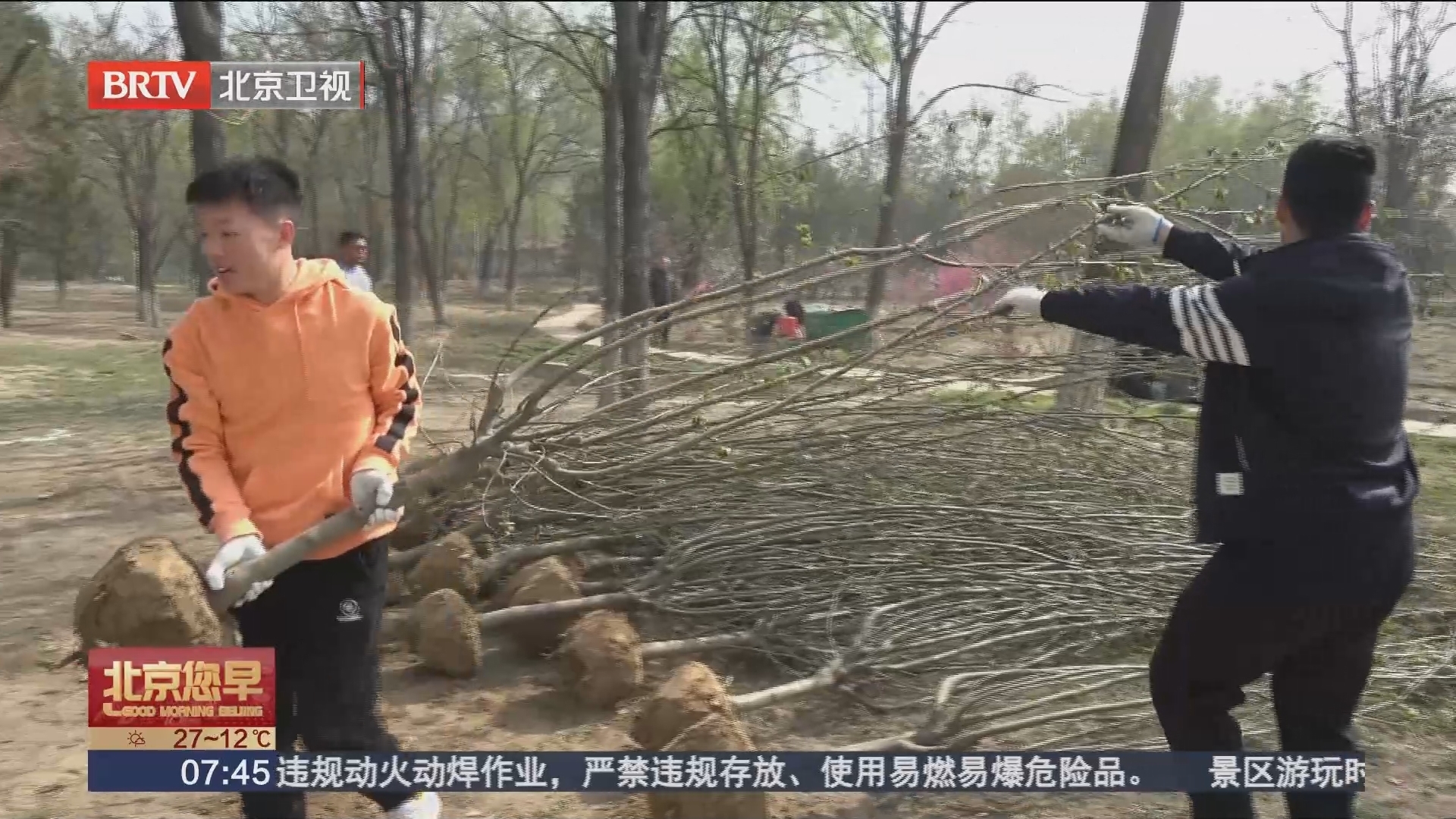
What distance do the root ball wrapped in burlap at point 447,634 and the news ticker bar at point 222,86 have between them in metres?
3.52

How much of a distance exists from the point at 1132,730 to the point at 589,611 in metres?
1.79

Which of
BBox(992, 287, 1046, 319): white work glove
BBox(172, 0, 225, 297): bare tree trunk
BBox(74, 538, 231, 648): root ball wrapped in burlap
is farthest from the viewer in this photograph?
BBox(172, 0, 225, 297): bare tree trunk

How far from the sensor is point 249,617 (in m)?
2.09

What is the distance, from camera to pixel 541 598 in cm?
355

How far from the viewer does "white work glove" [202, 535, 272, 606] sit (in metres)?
1.89

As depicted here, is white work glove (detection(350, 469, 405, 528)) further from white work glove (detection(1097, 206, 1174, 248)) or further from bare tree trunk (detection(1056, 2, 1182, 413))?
bare tree trunk (detection(1056, 2, 1182, 413))

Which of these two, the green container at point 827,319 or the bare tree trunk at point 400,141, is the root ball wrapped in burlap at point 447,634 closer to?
the green container at point 827,319

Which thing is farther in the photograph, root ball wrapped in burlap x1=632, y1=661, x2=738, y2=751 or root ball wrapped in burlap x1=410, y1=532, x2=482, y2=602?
root ball wrapped in burlap x1=410, y1=532, x2=482, y2=602

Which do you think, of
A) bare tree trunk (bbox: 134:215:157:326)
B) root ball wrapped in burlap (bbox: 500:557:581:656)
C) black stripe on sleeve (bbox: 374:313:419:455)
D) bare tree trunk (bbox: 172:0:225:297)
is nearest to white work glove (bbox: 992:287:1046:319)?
black stripe on sleeve (bbox: 374:313:419:455)

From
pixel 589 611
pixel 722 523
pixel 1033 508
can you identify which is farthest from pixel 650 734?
pixel 1033 508

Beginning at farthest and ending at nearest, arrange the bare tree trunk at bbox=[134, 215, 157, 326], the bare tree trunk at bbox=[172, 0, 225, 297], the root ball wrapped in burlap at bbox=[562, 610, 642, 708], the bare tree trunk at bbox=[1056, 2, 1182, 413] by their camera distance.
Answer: the bare tree trunk at bbox=[134, 215, 157, 326]
the bare tree trunk at bbox=[1056, 2, 1182, 413]
the bare tree trunk at bbox=[172, 0, 225, 297]
the root ball wrapped in burlap at bbox=[562, 610, 642, 708]

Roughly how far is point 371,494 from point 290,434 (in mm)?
211

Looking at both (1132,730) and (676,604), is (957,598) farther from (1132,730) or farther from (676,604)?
(676,604)

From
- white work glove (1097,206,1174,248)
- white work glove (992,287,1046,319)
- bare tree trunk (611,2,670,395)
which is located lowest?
white work glove (992,287,1046,319)
